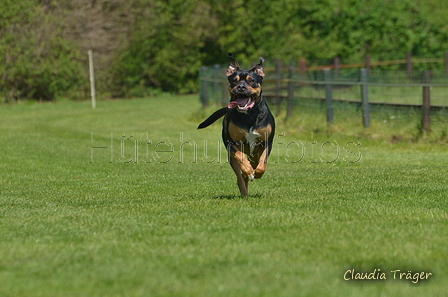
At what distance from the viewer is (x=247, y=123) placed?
8.33 metres

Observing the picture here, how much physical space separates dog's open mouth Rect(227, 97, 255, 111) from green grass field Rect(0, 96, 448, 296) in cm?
111

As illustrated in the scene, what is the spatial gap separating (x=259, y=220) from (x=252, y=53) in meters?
32.2

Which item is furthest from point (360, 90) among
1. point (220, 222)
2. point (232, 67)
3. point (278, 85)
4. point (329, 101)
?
point (220, 222)

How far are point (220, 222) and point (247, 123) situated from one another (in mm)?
1952

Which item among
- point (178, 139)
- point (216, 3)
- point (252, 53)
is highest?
point (216, 3)

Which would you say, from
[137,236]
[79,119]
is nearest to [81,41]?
[79,119]

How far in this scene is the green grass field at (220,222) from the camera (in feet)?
15.3

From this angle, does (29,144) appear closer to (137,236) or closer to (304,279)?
(137,236)

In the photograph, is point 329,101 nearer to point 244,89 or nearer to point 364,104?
point 364,104

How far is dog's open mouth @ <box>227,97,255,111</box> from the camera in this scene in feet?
26.9

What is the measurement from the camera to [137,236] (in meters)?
6.11

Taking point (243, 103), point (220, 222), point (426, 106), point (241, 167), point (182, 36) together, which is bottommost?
point (220, 222)

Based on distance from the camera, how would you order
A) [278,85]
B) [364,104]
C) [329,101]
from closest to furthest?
[364,104], [329,101], [278,85]

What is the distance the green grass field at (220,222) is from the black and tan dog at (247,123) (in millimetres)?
510
